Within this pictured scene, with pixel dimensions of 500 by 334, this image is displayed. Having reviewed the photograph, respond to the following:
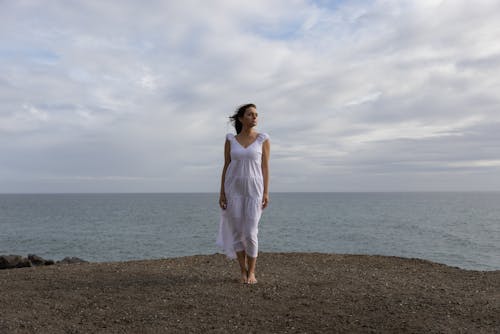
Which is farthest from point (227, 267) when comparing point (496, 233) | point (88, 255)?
point (496, 233)

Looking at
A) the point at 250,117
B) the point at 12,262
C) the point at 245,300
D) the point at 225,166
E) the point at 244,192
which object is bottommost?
the point at 12,262

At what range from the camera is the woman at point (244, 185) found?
6648mm

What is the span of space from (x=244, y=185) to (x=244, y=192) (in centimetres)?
11

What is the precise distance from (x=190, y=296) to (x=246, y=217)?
55.4 inches

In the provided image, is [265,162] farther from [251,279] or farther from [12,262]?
[12,262]

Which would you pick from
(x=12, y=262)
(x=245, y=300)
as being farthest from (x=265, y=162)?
(x=12, y=262)

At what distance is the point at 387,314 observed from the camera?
534cm

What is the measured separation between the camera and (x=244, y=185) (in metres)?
6.65

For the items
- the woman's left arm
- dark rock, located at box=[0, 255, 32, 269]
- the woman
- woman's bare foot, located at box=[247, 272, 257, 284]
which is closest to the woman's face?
the woman

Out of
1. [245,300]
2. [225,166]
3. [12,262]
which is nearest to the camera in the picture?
[245,300]

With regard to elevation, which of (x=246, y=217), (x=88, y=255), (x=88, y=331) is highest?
(x=246, y=217)

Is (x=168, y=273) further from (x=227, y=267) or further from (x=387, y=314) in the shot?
(x=387, y=314)

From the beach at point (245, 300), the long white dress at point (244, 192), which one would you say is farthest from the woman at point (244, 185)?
the beach at point (245, 300)

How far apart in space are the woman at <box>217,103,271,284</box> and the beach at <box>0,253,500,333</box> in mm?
633
